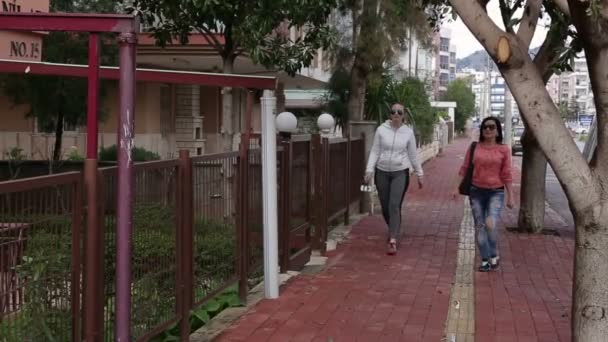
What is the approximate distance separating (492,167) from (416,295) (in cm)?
192

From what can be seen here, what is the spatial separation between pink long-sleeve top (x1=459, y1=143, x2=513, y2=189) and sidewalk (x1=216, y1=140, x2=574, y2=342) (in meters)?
0.96

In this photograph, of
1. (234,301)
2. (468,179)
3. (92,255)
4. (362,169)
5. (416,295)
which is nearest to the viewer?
(92,255)

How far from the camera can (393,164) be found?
9648mm

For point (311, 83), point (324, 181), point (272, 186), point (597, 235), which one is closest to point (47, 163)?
point (324, 181)

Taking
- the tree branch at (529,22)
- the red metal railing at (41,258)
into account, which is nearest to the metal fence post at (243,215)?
the tree branch at (529,22)

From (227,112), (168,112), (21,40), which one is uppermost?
(21,40)

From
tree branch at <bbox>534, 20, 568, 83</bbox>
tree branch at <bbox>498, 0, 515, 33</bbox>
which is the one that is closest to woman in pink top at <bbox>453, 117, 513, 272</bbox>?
tree branch at <bbox>534, 20, 568, 83</bbox>

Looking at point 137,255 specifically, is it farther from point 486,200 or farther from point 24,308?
point 486,200

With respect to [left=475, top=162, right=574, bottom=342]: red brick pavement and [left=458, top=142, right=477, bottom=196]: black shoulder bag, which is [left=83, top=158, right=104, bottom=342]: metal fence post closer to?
[left=475, top=162, right=574, bottom=342]: red brick pavement

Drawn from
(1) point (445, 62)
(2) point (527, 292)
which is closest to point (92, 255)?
(2) point (527, 292)

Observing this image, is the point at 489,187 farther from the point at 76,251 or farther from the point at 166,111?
the point at 166,111

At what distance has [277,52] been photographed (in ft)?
36.1

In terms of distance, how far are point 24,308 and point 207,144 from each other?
22.9 m

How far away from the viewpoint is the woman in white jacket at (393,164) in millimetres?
9625
